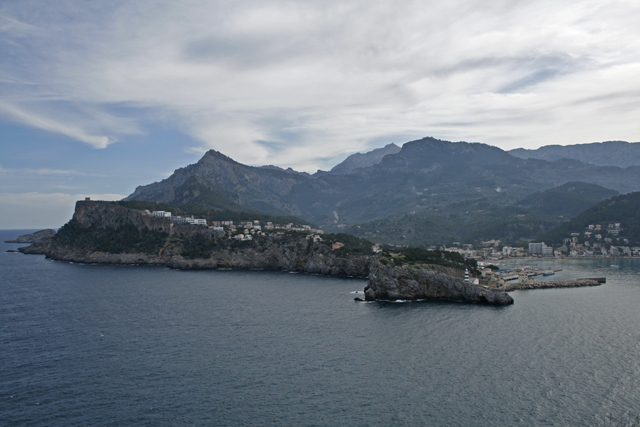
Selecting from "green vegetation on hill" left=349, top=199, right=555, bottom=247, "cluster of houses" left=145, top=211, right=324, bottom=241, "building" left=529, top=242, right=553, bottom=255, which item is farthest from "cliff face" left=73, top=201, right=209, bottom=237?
"building" left=529, top=242, right=553, bottom=255

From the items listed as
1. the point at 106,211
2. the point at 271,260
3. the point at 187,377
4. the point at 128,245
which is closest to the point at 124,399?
the point at 187,377

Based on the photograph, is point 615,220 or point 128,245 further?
point 615,220

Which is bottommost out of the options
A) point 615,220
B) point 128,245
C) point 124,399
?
point 124,399

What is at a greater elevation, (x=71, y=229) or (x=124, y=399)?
(x=71, y=229)

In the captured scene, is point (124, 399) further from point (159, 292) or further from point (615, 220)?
point (615, 220)

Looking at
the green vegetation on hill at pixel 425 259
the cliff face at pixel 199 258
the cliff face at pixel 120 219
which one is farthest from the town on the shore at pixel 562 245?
the green vegetation on hill at pixel 425 259

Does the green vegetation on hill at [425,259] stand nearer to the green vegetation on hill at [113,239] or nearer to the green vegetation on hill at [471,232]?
the green vegetation on hill at [113,239]

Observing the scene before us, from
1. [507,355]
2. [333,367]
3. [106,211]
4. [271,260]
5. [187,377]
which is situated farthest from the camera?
[106,211]

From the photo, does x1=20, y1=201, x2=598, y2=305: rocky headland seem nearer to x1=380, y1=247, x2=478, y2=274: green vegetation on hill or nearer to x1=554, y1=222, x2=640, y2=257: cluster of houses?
x1=380, y1=247, x2=478, y2=274: green vegetation on hill
